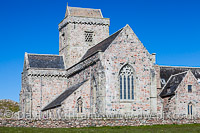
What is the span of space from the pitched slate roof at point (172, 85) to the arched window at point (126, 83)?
8.44 metres

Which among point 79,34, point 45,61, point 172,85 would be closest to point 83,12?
point 79,34

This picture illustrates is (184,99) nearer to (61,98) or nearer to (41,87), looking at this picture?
(61,98)

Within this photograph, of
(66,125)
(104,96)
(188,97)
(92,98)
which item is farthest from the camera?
(188,97)

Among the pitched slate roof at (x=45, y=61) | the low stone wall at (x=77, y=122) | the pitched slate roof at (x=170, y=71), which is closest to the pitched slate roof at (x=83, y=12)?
the pitched slate roof at (x=45, y=61)

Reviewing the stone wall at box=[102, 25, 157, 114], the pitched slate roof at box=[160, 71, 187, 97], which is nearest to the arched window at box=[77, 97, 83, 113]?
the stone wall at box=[102, 25, 157, 114]

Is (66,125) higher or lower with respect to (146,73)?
lower

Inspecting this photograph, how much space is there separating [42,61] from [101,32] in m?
10.6

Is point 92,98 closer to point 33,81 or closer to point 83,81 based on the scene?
point 83,81

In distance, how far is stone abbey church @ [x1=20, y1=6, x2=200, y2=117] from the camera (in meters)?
51.8

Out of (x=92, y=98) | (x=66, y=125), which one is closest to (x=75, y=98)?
(x=92, y=98)

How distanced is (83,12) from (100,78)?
21480mm

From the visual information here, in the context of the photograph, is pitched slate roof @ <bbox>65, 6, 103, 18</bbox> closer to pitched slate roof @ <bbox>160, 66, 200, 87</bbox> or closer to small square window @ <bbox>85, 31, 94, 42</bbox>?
small square window @ <bbox>85, 31, 94, 42</bbox>

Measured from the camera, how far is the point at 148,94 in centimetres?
5297

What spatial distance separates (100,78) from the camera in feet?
168
